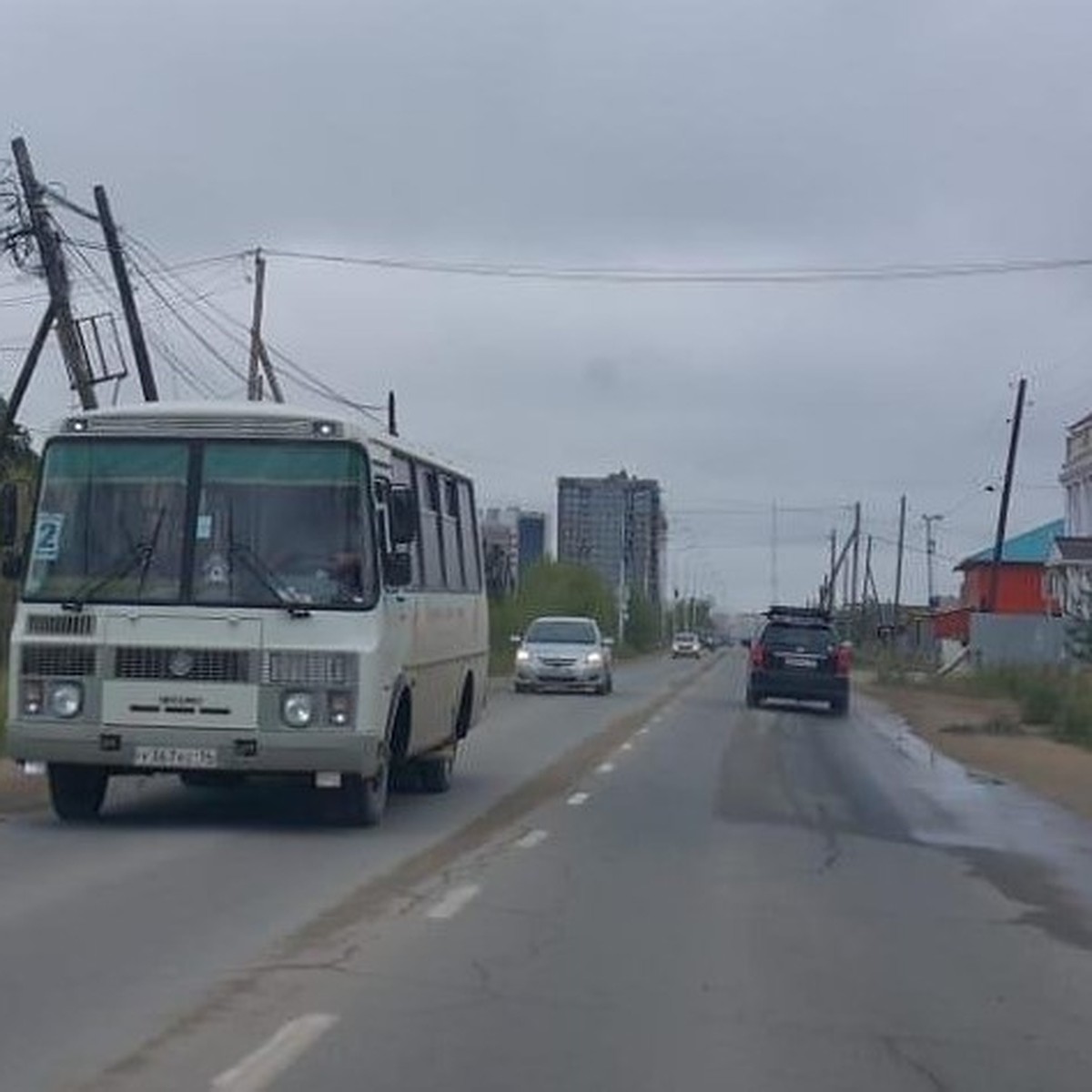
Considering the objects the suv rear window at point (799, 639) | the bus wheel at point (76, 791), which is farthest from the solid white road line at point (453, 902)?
the suv rear window at point (799, 639)

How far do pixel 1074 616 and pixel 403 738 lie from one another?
53.2 metres

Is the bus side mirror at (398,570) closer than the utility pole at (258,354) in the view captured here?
Yes

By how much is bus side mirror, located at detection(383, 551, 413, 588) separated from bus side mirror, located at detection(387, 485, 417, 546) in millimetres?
109

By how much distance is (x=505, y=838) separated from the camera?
19.9 meters

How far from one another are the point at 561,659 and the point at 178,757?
36.3 metres

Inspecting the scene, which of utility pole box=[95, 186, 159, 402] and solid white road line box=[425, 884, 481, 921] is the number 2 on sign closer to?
solid white road line box=[425, 884, 481, 921]

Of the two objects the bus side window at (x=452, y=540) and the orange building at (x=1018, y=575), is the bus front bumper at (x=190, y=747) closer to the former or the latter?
the bus side window at (x=452, y=540)

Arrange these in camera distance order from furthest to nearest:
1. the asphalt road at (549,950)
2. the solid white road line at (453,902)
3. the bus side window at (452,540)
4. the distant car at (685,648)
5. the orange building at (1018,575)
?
the distant car at (685,648) → the orange building at (1018,575) → the bus side window at (452,540) → the solid white road line at (453,902) → the asphalt road at (549,950)

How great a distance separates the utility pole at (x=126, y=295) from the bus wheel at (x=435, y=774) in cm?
1553

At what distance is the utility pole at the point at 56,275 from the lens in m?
39.8

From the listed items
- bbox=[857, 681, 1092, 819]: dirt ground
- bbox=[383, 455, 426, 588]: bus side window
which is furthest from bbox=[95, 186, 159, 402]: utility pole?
bbox=[383, 455, 426, 588]: bus side window

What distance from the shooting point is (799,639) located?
167ft

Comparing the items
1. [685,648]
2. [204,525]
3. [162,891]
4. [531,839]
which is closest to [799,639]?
[531,839]

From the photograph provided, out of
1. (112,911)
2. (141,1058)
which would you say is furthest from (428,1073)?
(112,911)
